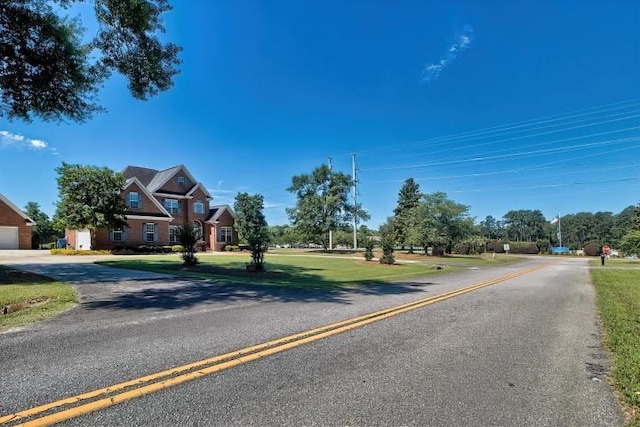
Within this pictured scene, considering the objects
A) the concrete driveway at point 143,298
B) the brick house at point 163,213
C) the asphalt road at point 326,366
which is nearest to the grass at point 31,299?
the concrete driveway at point 143,298

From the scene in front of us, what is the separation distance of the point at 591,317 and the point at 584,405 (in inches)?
230

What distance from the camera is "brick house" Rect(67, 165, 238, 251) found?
36781mm

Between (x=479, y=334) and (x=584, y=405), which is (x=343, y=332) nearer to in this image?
(x=479, y=334)

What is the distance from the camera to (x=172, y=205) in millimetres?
44312

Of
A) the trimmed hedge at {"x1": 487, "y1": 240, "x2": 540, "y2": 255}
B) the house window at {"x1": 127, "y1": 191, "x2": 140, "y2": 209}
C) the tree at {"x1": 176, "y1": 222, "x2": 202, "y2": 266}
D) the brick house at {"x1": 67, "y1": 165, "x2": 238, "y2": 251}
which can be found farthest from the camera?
the trimmed hedge at {"x1": 487, "y1": 240, "x2": 540, "y2": 255}

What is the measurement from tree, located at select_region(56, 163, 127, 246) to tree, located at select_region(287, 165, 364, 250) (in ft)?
75.1

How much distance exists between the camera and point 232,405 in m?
3.37

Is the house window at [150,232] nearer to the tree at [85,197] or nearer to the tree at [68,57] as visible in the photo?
the tree at [85,197]

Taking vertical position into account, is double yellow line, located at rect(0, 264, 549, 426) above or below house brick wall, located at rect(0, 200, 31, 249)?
below

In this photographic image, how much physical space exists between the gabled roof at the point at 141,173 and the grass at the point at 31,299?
33.0 metres

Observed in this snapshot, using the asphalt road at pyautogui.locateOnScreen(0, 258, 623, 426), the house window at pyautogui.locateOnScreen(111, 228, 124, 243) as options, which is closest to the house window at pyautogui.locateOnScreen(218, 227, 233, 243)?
the house window at pyautogui.locateOnScreen(111, 228, 124, 243)

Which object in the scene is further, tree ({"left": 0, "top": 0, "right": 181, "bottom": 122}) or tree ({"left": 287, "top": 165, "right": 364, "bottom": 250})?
tree ({"left": 287, "top": 165, "right": 364, "bottom": 250})

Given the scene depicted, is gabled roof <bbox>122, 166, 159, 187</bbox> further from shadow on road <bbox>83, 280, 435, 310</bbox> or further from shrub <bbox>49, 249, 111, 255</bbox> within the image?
shadow on road <bbox>83, 280, 435, 310</bbox>

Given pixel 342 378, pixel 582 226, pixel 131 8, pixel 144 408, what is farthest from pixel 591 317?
pixel 582 226
